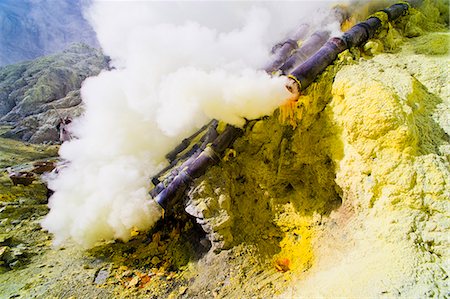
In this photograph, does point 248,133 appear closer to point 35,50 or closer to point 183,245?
point 183,245

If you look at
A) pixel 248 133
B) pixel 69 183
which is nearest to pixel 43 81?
pixel 69 183

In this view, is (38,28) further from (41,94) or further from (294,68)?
(294,68)

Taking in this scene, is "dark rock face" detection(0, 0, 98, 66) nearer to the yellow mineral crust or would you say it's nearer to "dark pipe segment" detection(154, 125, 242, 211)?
"dark pipe segment" detection(154, 125, 242, 211)

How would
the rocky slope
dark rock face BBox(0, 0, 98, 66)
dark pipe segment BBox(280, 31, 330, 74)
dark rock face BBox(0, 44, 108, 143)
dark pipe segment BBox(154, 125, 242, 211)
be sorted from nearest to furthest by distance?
1. the rocky slope
2. dark pipe segment BBox(280, 31, 330, 74)
3. dark pipe segment BBox(154, 125, 242, 211)
4. dark rock face BBox(0, 44, 108, 143)
5. dark rock face BBox(0, 0, 98, 66)

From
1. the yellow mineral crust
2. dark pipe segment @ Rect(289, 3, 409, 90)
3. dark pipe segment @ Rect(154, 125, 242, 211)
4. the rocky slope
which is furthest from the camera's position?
dark pipe segment @ Rect(154, 125, 242, 211)

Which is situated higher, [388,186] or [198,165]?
[198,165]

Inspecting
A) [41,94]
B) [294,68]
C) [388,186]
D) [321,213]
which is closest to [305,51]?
[294,68]

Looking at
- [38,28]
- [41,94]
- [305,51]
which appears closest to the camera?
[305,51]

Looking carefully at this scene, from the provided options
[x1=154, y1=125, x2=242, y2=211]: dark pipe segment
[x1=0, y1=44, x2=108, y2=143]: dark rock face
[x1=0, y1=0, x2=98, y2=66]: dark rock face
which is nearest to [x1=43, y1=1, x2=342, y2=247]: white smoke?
[x1=154, y1=125, x2=242, y2=211]: dark pipe segment
